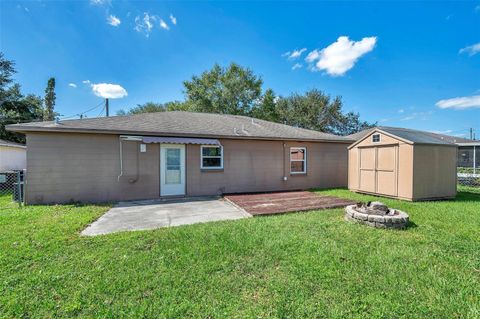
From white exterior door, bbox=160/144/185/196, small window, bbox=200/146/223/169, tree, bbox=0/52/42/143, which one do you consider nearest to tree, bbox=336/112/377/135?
small window, bbox=200/146/223/169

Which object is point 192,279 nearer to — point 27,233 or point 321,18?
point 27,233

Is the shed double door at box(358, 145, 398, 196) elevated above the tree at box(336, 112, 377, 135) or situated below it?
below

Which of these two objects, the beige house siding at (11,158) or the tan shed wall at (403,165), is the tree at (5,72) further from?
the tan shed wall at (403,165)

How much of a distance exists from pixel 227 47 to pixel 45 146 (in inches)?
740

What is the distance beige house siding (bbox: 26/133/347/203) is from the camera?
8125mm

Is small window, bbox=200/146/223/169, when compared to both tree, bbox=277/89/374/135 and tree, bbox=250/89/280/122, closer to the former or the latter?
tree, bbox=250/89/280/122

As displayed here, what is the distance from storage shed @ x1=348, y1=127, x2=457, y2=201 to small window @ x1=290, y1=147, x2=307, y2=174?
10.0 feet

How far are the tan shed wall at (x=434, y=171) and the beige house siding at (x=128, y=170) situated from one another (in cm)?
483

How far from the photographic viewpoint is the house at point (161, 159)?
819 cm

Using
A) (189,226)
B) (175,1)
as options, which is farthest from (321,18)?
(189,226)

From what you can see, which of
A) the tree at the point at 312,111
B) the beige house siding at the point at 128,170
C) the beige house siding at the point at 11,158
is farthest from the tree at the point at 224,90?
the beige house siding at the point at 128,170

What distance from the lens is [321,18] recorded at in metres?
14.3

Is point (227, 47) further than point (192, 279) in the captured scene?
Yes

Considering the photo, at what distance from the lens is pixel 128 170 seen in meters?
9.16
